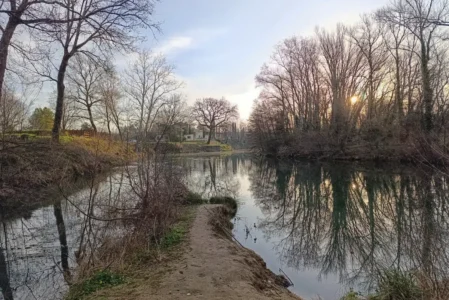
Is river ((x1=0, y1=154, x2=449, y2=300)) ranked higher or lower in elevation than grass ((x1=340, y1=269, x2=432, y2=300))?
lower

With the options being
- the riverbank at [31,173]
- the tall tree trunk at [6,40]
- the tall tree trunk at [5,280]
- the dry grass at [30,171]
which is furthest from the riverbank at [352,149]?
the tall tree trunk at [5,280]

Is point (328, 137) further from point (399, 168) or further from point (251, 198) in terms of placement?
point (251, 198)

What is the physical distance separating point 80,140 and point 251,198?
15994 mm

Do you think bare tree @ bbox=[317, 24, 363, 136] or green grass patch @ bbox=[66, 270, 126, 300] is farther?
bare tree @ bbox=[317, 24, 363, 136]

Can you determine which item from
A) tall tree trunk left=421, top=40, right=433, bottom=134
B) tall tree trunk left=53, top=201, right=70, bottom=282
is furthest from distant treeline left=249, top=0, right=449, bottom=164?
tall tree trunk left=53, top=201, right=70, bottom=282

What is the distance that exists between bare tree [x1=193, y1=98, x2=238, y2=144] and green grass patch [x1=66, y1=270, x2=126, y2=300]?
85.4 meters

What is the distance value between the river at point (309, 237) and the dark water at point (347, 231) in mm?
24

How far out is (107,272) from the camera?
583cm

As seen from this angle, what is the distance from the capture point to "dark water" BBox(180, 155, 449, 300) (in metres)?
7.32

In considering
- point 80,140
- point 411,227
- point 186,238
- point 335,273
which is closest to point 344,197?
point 411,227

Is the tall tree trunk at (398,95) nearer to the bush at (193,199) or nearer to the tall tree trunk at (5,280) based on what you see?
the bush at (193,199)

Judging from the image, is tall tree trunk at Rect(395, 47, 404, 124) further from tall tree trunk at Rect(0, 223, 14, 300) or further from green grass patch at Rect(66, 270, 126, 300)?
tall tree trunk at Rect(0, 223, 14, 300)

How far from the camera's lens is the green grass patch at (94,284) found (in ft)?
17.0

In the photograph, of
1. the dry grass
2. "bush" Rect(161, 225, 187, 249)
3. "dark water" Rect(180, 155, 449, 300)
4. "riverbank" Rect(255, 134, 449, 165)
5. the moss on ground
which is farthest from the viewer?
"riverbank" Rect(255, 134, 449, 165)
